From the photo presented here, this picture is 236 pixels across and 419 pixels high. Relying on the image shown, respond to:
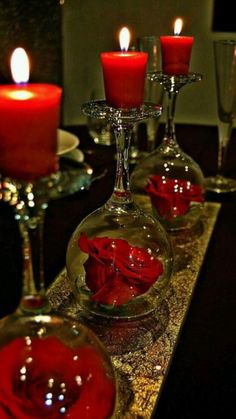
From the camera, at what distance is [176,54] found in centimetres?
67

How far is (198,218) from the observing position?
77 cm

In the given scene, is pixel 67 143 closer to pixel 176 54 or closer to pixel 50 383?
pixel 176 54

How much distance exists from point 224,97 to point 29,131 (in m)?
0.60

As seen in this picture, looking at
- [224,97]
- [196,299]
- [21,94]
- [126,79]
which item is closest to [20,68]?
[21,94]

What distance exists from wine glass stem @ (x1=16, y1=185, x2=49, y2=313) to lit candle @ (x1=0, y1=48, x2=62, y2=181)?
0.07ft

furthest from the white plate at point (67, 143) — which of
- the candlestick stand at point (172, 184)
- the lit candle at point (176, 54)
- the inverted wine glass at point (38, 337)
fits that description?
the inverted wine glass at point (38, 337)

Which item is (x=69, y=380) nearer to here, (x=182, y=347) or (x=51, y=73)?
(x=182, y=347)

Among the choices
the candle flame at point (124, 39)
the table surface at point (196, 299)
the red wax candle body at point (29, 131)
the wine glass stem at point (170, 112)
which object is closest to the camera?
the red wax candle body at point (29, 131)

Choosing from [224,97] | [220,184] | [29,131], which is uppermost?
[29,131]

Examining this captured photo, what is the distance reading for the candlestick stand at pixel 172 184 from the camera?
75 centimetres

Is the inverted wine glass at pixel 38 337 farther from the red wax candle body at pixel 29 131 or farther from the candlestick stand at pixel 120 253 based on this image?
the candlestick stand at pixel 120 253

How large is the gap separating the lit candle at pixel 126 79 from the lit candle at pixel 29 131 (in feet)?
0.54

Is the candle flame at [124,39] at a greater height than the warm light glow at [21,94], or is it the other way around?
the warm light glow at [21,94]

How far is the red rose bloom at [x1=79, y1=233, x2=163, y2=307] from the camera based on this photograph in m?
0.52
